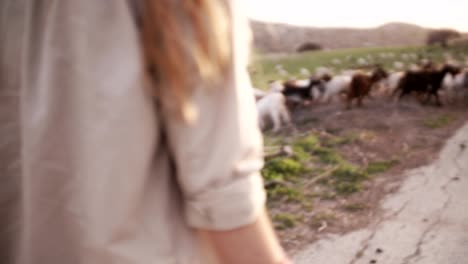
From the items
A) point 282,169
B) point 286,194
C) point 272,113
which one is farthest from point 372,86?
point 286,194

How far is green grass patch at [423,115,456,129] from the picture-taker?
395 cm

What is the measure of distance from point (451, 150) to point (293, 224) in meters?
1.74

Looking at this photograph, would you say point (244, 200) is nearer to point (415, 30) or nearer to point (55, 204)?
point (55, 204)

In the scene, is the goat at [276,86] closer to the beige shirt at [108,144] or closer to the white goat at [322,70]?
the white goat at [322,70]

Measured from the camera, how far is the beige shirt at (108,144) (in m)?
0.35

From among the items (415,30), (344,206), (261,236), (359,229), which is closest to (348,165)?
(344,206)

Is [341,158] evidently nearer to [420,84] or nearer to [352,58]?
[420,84]

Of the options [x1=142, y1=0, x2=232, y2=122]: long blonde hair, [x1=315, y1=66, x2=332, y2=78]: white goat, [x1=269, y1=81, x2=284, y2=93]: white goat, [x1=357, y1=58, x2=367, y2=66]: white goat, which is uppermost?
[x1=142, y1=0, x2=232, y2=122]: long blonde hair

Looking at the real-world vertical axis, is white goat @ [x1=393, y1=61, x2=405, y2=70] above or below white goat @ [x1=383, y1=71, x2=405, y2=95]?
above

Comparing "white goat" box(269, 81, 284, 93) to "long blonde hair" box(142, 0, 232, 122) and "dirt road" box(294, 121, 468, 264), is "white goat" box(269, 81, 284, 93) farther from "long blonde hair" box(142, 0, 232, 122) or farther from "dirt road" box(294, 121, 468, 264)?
"long blonde hair" box(142, 0, 232, 122)

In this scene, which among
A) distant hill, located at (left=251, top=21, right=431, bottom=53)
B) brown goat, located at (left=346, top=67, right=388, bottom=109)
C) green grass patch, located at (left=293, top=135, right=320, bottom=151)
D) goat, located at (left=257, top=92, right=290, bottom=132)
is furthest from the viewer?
distant hill, located at (left=251, top=21, right=431, bottom=53)

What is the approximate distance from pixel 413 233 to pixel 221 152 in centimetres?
190

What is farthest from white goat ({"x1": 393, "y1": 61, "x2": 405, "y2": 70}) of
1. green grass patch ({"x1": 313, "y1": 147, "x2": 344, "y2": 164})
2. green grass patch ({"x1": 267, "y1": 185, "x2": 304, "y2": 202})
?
green grass patch ({"x1": 267, "y1": 185, "x2": 304, "y2": 202})

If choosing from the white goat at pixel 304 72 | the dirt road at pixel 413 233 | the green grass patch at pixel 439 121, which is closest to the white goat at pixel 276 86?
the white goat at pixel 304 72
